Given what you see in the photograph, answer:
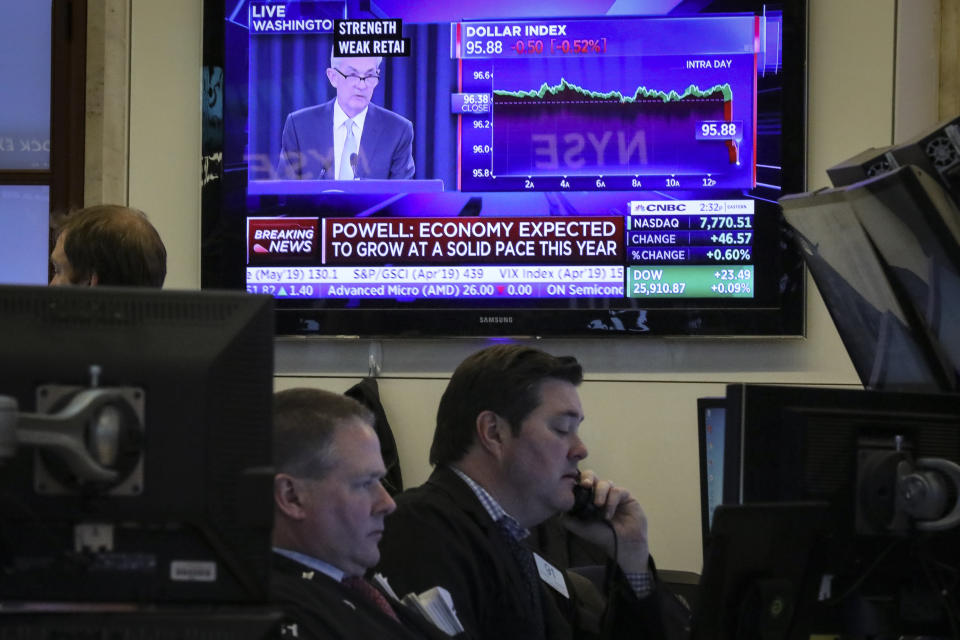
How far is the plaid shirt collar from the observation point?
280 centimetres

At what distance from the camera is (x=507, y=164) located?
163 inches

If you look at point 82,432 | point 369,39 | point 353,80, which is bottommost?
point 82,432

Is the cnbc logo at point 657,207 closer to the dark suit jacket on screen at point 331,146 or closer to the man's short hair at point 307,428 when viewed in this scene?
the dark suit jacket on screen at point 331,146

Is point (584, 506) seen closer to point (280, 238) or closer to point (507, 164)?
point (507, 164)

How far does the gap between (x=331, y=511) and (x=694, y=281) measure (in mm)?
2243

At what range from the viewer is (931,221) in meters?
1.92

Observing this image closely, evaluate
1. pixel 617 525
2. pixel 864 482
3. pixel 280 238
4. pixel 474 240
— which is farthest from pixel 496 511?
pixel 280 238

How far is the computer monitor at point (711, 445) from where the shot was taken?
2.90 meters

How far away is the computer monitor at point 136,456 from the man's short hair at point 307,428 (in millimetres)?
636

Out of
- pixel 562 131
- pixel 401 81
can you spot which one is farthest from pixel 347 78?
pixel 562 131

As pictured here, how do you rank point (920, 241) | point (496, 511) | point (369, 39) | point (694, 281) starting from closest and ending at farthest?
point (920, 241) → point (496, 511) → point (694, 281) → point (369, 39)

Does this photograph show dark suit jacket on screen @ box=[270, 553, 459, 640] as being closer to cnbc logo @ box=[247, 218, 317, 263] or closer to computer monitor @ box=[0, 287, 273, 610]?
computer monitor @ box=[0, 287, 273, 610]

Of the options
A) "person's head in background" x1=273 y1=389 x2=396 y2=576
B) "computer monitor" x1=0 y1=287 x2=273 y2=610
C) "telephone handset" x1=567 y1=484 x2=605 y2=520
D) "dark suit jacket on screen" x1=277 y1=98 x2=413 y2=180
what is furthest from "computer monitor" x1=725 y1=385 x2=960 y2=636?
"dark suit jacket on screen" x1=277 y1=98 x2=413 y2=180

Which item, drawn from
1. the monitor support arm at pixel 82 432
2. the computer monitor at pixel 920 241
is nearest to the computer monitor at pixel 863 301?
the computer monitor at pixel 920 241
